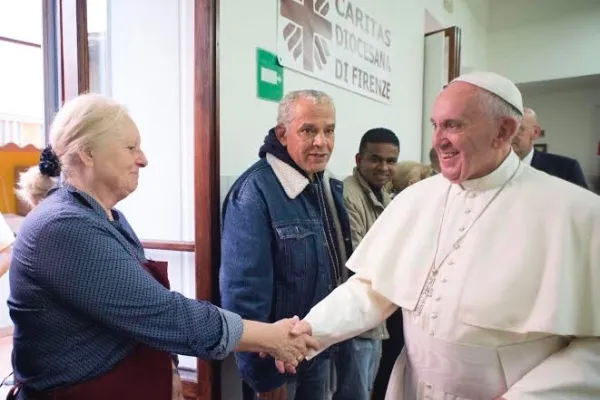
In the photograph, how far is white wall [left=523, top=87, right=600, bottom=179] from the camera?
24.1ft

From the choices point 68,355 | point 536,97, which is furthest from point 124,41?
point 536,97

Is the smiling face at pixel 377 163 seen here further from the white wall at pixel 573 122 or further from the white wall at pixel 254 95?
the white wall at pixel 573 122

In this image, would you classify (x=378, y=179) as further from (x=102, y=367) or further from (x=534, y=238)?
(x=102, y=367)

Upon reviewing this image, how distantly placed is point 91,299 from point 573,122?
849 cm

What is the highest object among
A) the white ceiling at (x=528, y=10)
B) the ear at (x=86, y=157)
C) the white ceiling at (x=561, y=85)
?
the white ceiling at (x=528, y=10)

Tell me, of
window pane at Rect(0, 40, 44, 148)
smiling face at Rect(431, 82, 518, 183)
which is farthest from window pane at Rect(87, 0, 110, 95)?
window pane at Rect(0, 40, 44, 148)

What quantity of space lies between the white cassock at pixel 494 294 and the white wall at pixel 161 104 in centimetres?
87

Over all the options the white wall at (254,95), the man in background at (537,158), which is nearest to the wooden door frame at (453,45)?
the white wall at (254,95)

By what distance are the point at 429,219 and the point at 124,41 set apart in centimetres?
158

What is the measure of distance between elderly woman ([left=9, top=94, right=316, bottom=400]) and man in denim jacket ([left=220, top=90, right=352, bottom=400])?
33cm

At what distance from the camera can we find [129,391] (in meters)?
1.06

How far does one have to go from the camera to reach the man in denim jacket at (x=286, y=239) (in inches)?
58.0

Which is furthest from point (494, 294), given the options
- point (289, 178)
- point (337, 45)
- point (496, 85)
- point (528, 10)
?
point (528, 10)

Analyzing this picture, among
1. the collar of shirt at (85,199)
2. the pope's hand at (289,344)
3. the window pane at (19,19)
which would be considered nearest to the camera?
the collar of shirt at (85,199)
